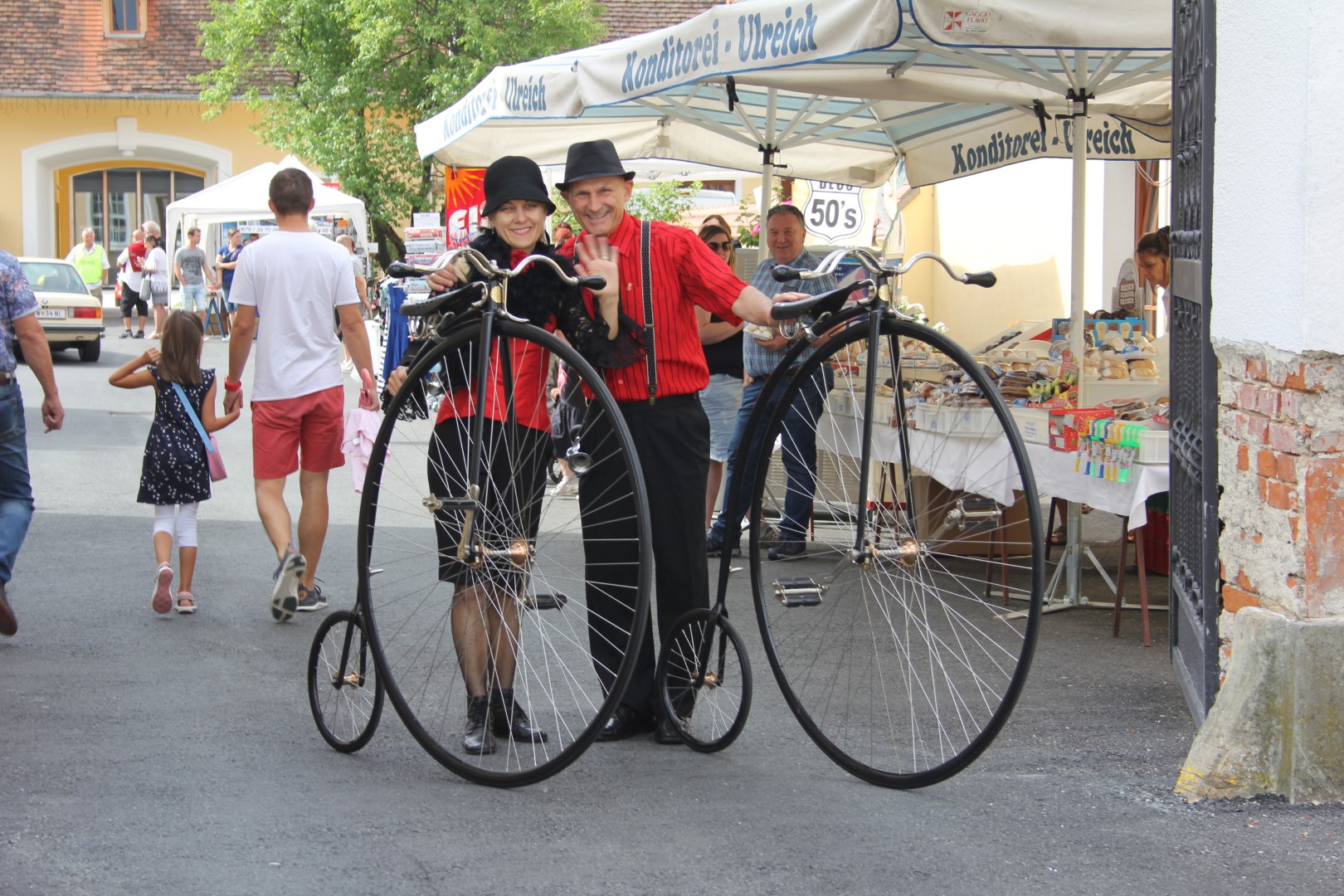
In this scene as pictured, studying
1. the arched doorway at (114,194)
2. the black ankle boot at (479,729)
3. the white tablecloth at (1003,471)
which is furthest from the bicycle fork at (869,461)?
the arched doorway at (114,194)

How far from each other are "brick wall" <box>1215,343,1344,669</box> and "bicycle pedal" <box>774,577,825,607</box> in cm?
125

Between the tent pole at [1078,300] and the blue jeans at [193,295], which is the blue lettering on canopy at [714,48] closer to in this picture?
the tent pole at [1078,300]

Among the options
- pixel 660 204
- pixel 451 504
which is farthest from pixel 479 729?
pixel 660 204

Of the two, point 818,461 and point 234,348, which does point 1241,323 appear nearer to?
point 818,461

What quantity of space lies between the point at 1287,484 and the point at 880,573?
1265 mm

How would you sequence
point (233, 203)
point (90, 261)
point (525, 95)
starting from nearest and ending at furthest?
point (525, 95), point (233, 203), point (90, 261)

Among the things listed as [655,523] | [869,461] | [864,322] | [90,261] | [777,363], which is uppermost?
[90,261]

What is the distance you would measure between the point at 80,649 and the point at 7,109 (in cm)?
2881

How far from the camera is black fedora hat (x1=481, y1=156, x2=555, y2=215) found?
4.43 metres

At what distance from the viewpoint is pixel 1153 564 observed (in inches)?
306

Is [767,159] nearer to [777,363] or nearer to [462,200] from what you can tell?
[777,363]

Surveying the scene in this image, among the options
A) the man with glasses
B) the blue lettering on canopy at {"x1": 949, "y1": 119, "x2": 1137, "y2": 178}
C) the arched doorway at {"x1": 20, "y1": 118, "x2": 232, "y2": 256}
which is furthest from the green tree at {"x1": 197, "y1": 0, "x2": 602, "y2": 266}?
the blue lettering on canopy at {"x1": 949, "y1": 119, "x2": 1137, "y2": 178}

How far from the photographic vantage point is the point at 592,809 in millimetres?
4086

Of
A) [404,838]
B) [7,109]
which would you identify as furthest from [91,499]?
[7,109]
